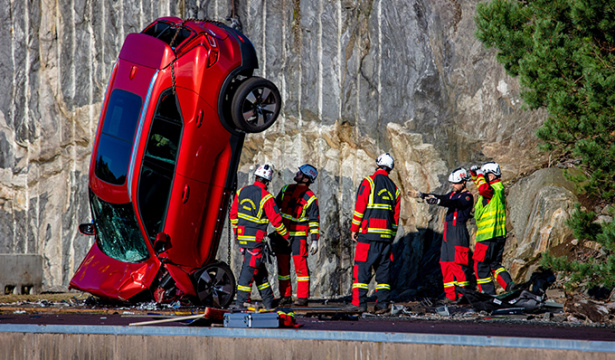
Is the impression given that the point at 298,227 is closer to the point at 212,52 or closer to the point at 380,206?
the point at 380,206

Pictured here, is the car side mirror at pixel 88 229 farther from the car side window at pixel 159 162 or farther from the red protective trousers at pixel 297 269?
the red protective trousers at pixel 297 269

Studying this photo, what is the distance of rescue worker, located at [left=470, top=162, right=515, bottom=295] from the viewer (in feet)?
32.0

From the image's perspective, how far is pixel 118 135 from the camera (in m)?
8.40

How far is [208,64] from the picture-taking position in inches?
→ 331

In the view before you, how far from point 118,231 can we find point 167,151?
109cm

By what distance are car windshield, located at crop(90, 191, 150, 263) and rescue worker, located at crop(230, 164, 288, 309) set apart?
119cm

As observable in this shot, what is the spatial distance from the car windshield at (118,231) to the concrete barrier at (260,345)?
2.55m

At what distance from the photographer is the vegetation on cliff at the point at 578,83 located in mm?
8516

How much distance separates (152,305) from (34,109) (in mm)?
8308

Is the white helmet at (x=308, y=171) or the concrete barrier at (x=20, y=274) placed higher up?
the white helmet at (x=308, y=171)

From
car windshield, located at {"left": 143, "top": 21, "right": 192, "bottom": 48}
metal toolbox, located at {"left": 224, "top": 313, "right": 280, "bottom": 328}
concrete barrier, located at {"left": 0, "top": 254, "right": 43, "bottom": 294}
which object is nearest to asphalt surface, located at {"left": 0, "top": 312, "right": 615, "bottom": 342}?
metal toolbox, located at {"left": 224, "top": 313, "right": 280, "bottom": 328}

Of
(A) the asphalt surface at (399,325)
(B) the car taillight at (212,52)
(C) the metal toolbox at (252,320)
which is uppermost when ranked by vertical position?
(B) the car taillight at (212,52)

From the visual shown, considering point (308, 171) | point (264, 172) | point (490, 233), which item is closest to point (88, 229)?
point (264, 172)

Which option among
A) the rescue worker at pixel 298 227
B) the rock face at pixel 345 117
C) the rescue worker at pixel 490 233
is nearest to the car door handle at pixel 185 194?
the rescue worker at pixel 298 227
